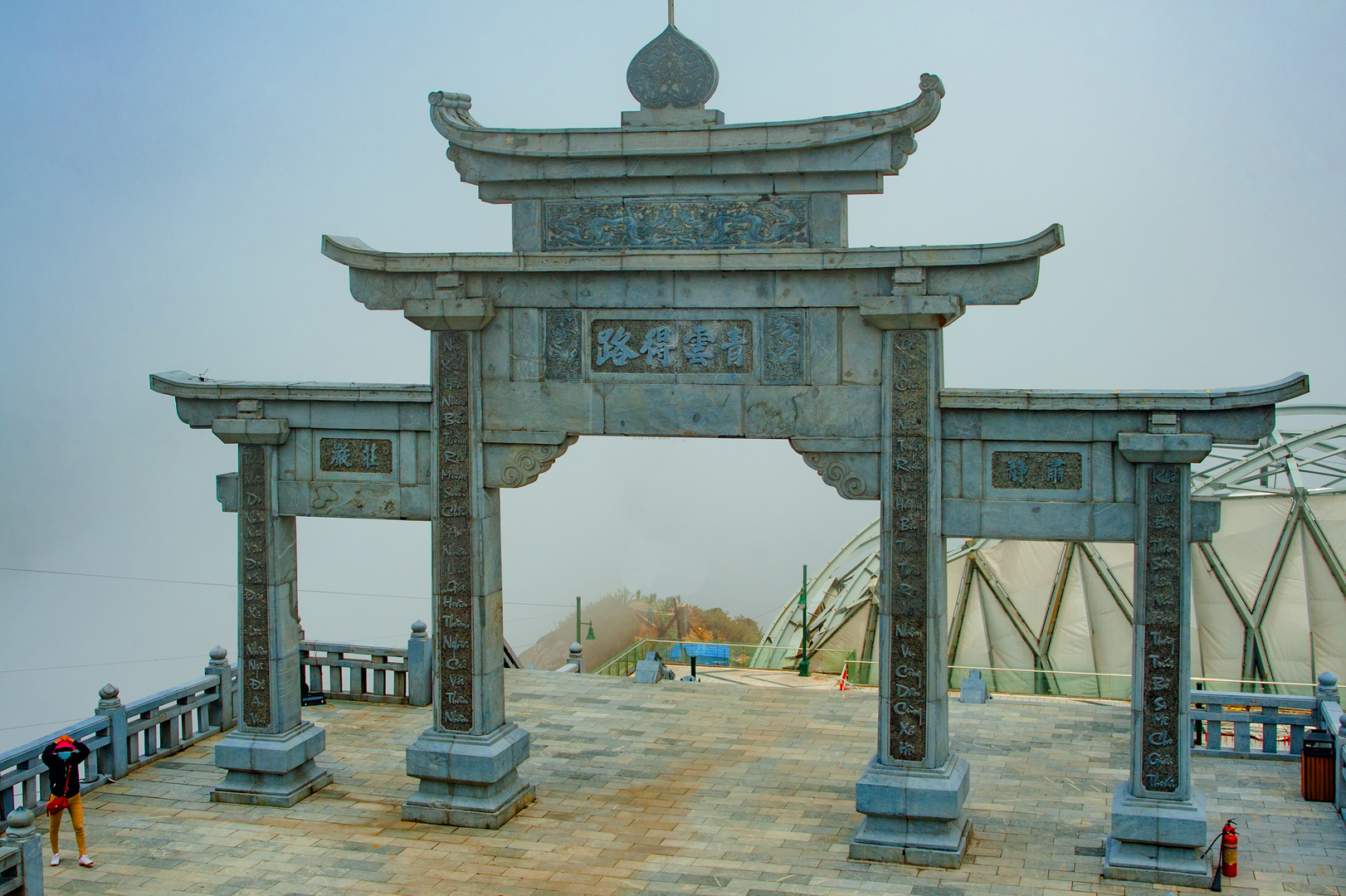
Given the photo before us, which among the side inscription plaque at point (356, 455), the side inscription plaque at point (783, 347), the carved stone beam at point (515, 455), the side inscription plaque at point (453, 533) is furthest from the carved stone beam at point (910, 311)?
the side inscription plaque at point (356, 455)

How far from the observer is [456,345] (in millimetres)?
14156

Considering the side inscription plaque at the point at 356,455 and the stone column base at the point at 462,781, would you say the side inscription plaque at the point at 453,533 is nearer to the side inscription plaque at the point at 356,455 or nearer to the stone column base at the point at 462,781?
the stone column base at the point at 462,781

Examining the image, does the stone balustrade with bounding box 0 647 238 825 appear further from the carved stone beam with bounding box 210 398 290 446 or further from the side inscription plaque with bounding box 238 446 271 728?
the carved stone beam with bounding box 210 398 290 446

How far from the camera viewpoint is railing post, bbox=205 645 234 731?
691 inches

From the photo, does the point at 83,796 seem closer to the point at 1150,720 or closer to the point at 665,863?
A: the point at 665,863

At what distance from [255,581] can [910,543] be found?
24.9 ft

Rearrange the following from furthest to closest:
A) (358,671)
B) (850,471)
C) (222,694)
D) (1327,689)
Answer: (358,671)
(222,694)
(1327,689)
(850,471)

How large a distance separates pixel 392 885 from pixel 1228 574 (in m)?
17.1

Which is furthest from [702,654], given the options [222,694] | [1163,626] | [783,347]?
[1163,626]

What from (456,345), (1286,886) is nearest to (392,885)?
(456,345)

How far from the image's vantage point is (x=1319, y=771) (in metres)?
14.2

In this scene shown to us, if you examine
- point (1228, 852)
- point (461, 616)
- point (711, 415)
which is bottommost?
point (1228, 852)

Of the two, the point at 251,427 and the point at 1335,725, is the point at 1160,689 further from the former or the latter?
the point at 251,427

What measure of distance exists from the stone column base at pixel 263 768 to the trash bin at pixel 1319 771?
11.5 metres
